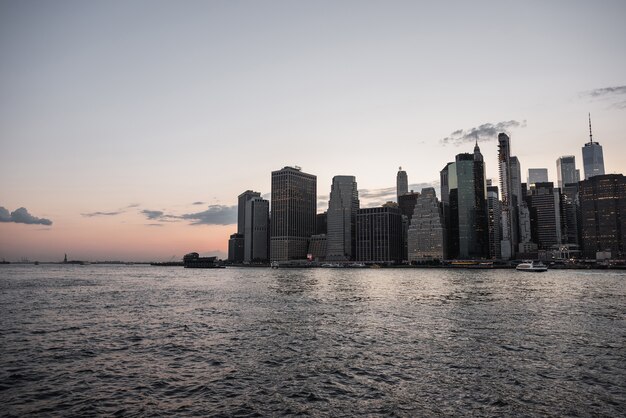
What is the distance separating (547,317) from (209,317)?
51.6 meters

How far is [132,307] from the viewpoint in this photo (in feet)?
265

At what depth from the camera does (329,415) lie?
25.2m

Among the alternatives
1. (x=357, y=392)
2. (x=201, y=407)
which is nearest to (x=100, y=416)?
(x=201, y=407)

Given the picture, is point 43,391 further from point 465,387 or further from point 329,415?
point 465,387

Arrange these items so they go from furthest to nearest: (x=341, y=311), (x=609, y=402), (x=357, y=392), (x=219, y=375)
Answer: (x=341, y=311), (x=219, y=375), (x=357, y=392), (x=609, y=402)

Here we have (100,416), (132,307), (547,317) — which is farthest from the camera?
(132,307)

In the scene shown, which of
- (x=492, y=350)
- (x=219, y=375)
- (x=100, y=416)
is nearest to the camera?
(x=100, y=416)

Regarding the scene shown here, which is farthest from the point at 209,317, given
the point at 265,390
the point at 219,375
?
the point at 265,390

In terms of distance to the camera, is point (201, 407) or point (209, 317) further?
point (209, 317)

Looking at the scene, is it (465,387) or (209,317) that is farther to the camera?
(209,317)

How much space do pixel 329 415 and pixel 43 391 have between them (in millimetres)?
20083

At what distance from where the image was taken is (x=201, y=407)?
2641cm

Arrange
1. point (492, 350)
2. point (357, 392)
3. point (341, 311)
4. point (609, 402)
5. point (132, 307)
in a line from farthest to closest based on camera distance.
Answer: point (132, 307), point (341, 311), point (492, 350), point (357, 392), point (609, 402)

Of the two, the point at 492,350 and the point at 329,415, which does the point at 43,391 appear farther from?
the point at 492,350
